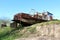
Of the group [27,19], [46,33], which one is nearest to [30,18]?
[27,19]

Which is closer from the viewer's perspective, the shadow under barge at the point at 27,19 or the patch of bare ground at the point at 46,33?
the patch of bare ground at the point at 46,33

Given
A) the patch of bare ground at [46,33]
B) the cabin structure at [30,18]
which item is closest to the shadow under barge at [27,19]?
the cabin structure at [30,18]

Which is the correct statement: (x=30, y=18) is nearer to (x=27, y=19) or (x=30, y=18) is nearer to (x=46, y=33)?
(x=27, y=19)

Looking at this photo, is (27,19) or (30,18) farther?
(27,19)

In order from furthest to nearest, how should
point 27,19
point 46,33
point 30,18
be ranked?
point 27,19 → point 30,18 → point 46,33

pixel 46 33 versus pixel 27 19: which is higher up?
pixel 27 19

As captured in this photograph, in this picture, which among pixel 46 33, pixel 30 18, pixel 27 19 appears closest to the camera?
pixel 46 33

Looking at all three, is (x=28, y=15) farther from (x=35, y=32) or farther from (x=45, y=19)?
(x=35, y=32)

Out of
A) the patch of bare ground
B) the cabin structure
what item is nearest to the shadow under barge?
the cabin structure

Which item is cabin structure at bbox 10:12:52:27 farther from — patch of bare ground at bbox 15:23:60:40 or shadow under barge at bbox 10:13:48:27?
patch of bare ground at bbox 15:23:60:40

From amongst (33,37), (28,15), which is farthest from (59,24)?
(28,15)

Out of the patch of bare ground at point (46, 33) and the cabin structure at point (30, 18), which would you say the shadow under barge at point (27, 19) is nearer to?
the cabin structure at point (30, 18)

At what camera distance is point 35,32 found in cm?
1855

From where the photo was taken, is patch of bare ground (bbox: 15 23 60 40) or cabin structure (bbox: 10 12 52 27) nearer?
patch of bare ground (bbox: 15 23 60 40)
